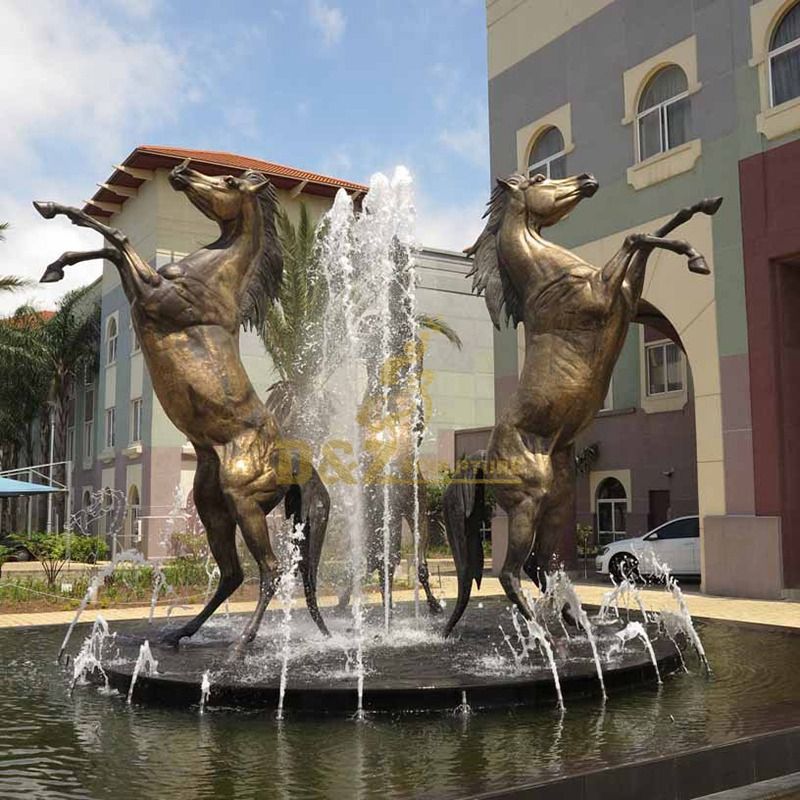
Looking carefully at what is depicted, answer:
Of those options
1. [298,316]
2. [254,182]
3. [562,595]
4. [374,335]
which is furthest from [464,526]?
[298,316]

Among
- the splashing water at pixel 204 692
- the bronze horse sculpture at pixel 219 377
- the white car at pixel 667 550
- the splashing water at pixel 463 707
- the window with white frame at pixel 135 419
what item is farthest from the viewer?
the window with white frame at pixel 135 419

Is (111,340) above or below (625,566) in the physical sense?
above

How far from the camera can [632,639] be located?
7.43m

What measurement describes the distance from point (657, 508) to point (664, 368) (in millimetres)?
3446

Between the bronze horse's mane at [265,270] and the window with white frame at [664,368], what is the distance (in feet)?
52.8

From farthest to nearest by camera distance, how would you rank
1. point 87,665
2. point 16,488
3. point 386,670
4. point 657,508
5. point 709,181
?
point 657,508
point 16,488
point 709,181
point 87,665
point 386,670

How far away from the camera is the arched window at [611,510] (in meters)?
23.0

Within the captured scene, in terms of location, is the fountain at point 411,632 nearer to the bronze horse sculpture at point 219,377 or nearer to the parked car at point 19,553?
the bronze horse sculpture at point 219,377

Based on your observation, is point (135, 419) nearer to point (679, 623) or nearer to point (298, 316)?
point (298, 316)

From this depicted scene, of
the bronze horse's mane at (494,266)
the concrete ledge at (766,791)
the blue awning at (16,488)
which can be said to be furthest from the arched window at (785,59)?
the blue awning at (16,488)

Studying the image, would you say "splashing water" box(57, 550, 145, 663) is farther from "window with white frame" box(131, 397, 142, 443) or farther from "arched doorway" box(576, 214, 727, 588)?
"window with white frame" box(131, 397, 142, 443)

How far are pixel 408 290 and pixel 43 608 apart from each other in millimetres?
7345

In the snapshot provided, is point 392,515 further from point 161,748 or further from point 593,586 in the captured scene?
point 593,586

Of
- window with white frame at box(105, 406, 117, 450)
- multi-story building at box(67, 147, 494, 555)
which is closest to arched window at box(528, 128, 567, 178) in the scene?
multi-story building at box(67, 147, 494, 555)
